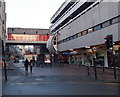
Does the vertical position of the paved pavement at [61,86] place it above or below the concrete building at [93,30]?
below

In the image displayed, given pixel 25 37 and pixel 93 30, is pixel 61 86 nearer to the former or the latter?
pixel 93 30

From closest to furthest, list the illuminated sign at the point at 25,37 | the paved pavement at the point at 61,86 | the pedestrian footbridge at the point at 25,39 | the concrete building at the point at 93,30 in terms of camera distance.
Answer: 1. the paved pavement at the point at 61,86
2. the concrete building at the point at 93,30
3. the pedestrian footbridge at the point at 25,39
4. the illuminated sign at the point at 25,37

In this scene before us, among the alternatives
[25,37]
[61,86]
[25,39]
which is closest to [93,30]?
[61,86]

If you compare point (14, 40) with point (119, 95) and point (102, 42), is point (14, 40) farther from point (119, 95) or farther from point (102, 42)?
point (119, 95)

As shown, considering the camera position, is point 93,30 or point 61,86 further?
point 93,30

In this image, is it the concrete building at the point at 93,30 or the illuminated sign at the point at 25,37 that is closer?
the concrete building at the point at 93,30

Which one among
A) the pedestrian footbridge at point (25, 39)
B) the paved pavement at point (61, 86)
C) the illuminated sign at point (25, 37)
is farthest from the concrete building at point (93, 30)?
the illuminated sign at point (25, 37)

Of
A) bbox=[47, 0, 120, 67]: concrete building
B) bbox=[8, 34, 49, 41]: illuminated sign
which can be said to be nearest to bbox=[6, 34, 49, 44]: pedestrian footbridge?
bbox=[8, 34, 49, 41]: illuminated sign

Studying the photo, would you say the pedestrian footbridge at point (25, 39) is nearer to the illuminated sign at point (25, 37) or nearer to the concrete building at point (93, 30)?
the illuminated sign at point (25, 37)

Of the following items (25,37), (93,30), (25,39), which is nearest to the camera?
(93,30)

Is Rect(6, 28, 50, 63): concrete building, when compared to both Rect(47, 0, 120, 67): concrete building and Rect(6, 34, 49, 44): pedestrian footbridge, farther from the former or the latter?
Rect(47, 0, 120, 67): concrete building

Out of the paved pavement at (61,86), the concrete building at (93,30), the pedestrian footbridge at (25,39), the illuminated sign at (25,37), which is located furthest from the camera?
the illuminated sign at (25,37)

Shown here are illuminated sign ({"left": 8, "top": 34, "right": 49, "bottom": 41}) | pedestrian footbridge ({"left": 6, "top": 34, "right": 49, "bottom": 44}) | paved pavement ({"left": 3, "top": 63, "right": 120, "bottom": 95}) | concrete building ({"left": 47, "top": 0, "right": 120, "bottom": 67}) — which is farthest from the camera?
illuminated sign ({"left": 8, "top": 34, "right": 49, "bottom": 41})

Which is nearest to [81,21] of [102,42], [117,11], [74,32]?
[74,32]
